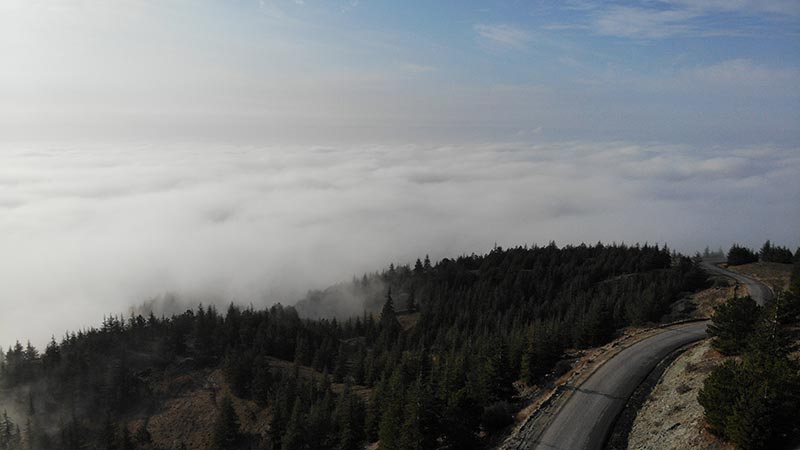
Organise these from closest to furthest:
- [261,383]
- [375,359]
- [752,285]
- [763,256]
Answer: [752,285] → [261,383] → [375,359] → [763,256]

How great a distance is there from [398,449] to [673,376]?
2755cm

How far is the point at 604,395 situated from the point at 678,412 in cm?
906

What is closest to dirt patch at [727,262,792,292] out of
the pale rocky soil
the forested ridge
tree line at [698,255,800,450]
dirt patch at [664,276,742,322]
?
dirt patch at [664,276,742,322]

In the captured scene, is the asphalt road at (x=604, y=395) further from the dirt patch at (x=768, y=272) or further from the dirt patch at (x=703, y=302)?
the dirt patch at (x=768, y=272)

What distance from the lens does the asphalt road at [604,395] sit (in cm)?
3741

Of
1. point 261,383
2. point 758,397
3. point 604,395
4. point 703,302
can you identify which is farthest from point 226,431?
point 703,302

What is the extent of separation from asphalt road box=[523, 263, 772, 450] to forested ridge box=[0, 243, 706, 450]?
6.41 meters

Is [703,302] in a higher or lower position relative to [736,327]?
lower

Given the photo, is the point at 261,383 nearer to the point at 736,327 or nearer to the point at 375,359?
the point at 375,359

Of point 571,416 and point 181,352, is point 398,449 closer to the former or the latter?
point 571,416

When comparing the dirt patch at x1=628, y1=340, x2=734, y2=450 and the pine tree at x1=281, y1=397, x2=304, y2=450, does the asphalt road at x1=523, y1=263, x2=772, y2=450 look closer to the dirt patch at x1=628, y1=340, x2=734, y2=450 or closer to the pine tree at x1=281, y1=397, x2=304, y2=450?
the dirt patch at x1=628, y1=340, x2=734, y2=450

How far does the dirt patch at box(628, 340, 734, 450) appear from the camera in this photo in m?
30.4

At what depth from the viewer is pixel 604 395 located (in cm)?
4416

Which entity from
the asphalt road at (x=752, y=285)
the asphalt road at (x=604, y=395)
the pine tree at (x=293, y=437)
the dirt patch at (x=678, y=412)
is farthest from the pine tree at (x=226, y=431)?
the asphalt road at (x=752, y=285)
